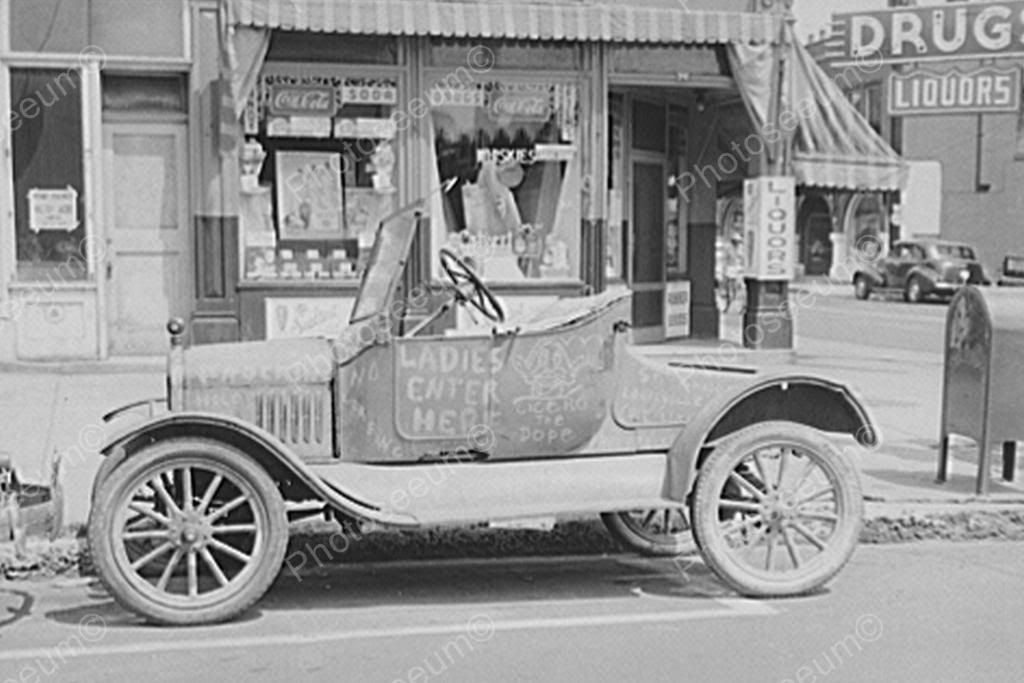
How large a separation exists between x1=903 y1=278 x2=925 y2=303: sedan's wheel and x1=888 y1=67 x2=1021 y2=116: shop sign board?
1006cm

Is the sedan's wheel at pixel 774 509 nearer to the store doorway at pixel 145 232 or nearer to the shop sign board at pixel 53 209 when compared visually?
the store doorway at pixel 145 232

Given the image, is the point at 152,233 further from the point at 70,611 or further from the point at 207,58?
the point at 70,611

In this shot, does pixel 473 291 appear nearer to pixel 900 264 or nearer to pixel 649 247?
pixel 649 247

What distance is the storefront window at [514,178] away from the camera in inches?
563

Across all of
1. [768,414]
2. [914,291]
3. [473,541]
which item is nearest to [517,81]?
[473,541]

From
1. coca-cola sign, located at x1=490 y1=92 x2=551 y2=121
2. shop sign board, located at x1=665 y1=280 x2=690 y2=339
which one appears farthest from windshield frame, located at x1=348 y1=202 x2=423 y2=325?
shop sign board, located at x1=665 y1=280 x2=690 y2=339

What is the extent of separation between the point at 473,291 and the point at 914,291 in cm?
3077

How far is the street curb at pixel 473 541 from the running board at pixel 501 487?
1108mm

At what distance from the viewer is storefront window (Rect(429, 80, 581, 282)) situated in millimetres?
→ 14297

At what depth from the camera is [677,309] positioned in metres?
17.6

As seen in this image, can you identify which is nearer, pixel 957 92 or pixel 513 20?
pixel 513 20

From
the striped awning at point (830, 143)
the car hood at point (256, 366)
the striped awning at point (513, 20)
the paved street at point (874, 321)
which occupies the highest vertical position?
the striped awning at point (513, 20)

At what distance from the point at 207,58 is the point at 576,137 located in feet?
12.5

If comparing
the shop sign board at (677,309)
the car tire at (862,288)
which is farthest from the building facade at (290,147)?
the car tire at (862,288)
